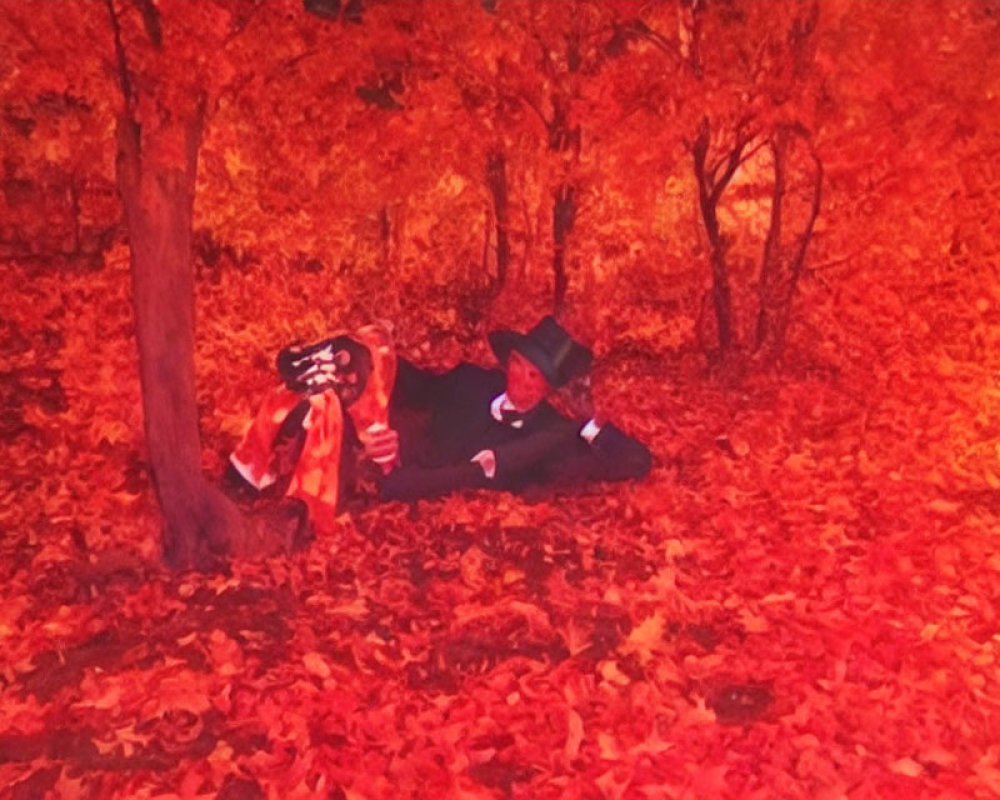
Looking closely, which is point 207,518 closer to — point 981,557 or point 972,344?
point 981,557

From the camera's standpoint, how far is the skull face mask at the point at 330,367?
715 cm

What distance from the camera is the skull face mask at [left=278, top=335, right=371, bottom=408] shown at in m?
7.15

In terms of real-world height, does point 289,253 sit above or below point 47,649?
above

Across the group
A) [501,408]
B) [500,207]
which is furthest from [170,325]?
[500,207]

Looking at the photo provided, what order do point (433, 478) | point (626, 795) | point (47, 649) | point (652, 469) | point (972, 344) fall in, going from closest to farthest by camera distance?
point (626, 795) → point (47, 649) → point (433, 478) → point (652, 469) → point (972, 344)

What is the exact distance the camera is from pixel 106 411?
Result: 8875mm

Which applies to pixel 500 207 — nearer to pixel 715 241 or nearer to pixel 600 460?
pixel 715 241

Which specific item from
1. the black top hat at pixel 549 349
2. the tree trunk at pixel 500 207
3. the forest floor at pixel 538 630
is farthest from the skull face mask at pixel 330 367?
the tree trunk at pixel 500 207

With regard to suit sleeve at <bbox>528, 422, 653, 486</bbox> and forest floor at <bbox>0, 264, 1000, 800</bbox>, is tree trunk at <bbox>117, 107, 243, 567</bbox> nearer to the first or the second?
forest floor at <bbox>0, 264, 1000, 800</bbox>

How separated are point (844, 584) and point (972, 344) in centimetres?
583

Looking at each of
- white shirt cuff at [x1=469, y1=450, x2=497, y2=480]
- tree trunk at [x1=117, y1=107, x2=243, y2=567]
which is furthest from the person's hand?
tree trunk at [x1=117, y1=107, x2=243, y2=567]

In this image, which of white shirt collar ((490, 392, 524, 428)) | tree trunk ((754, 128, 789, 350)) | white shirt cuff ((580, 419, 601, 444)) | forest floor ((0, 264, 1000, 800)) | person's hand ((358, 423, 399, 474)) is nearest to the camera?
forest floor ((0, 264, 1000, 800))

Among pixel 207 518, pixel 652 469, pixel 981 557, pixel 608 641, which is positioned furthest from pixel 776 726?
pixel 207 518

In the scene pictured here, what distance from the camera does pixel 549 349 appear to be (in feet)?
25.6
